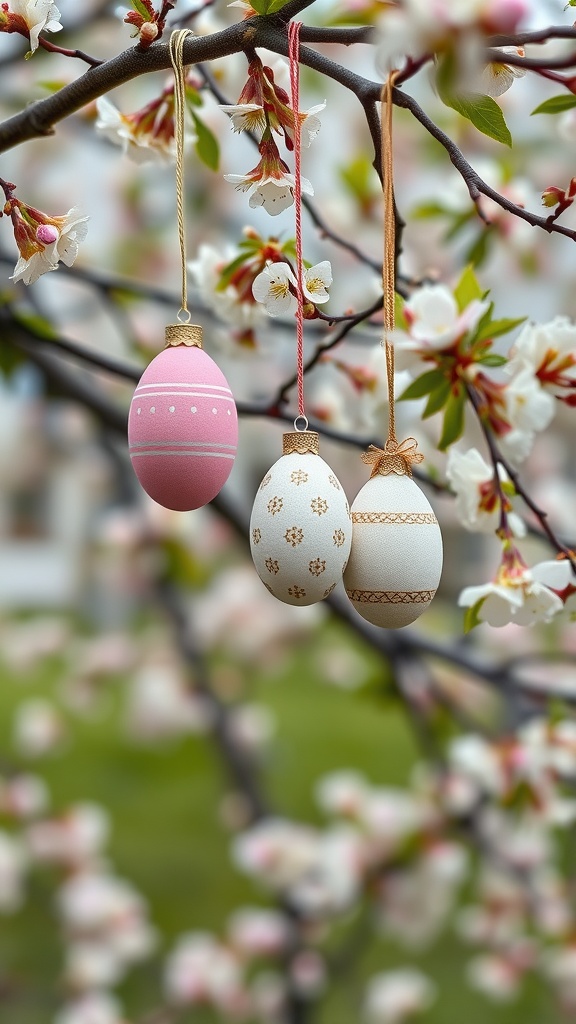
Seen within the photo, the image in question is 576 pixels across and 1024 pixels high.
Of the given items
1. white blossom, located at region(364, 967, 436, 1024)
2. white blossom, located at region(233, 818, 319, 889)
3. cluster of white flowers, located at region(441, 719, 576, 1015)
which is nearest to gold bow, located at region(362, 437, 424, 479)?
cluster of white flowers, located at region(441, 719, 576, 1015)

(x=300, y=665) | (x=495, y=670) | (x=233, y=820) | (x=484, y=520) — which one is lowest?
(x=300, y=665)

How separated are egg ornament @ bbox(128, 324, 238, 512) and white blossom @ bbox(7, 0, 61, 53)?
0.23 m

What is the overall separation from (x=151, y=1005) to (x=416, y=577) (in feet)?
8.08

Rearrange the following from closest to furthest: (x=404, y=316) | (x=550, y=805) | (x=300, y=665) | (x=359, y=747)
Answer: (x=404, y=316)
(x=550, y=805)
(x=359, y=747)
(x=300, y=665)

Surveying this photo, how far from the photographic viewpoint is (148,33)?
2.09ft

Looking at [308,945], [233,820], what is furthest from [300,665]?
[308,945]

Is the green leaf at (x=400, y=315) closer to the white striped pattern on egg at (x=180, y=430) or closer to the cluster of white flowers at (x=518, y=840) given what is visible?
the white striped pattern on egg at (x=180, y=430)

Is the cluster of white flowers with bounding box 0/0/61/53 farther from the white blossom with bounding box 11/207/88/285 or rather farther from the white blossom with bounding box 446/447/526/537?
the white blossom with bounding box 446/447/526/537

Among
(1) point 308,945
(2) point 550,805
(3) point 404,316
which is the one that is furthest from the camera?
(1) point 308,945

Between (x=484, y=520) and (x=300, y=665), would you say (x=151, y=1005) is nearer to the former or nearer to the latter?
(x=484, y=520)

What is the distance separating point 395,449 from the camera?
2.29 ft

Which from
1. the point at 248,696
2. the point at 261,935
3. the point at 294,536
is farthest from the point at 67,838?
the point at 294,536

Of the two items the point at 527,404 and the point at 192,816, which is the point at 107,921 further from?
the point at 527,404

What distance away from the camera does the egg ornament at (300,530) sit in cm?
63
